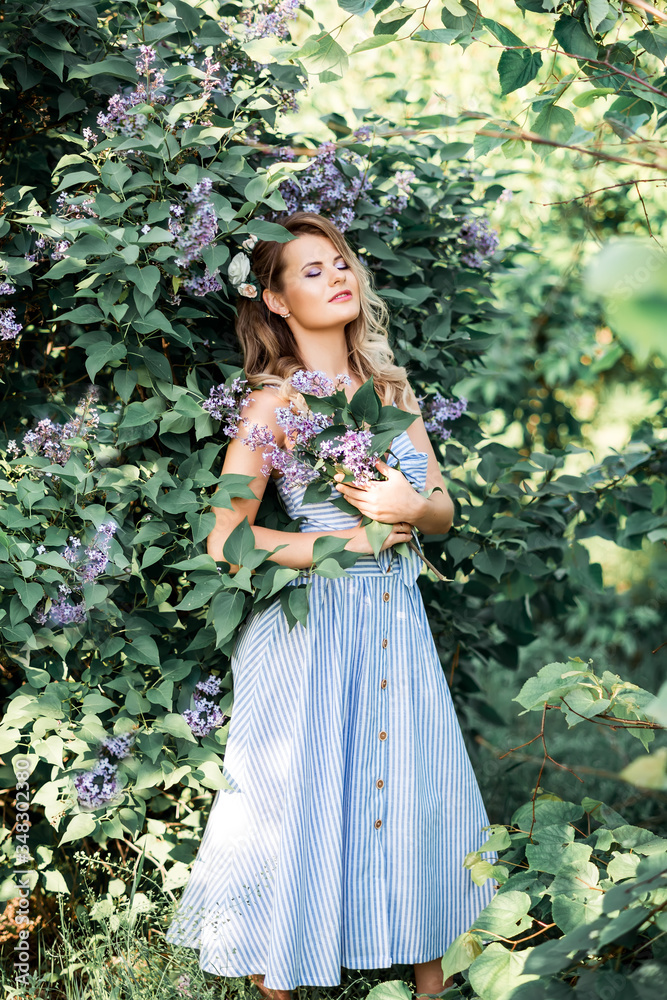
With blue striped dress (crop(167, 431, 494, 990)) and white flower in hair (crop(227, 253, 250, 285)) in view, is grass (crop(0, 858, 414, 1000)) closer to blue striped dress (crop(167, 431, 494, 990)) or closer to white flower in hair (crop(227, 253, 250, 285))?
blue striped dress (crop(167, 431, 494, 990))

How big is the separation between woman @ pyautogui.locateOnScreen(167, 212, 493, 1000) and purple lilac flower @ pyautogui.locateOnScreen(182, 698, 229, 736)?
6 centimetres

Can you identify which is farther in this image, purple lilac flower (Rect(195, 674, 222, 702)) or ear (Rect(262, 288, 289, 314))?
ear (Rect(262, 288, 289, 314))

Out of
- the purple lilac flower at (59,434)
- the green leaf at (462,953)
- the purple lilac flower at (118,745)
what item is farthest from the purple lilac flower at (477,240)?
the green leaf at (462,953)

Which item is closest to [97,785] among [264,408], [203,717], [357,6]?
[203,717]

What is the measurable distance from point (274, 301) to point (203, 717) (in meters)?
0.94

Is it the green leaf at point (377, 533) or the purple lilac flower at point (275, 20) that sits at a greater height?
the purple lilac flower at point (275, 20)

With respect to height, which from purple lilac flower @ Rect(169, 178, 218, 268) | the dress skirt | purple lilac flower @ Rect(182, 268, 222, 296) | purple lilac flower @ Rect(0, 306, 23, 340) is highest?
purple lilac flower @ Rect(169, 178, 218, 268)

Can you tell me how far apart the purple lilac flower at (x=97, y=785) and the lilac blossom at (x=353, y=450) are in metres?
0.76

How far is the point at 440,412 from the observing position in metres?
2.04

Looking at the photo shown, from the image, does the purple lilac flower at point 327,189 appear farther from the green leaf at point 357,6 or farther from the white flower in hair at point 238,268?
the green leaf at point 357,6

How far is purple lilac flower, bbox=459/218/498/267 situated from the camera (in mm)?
2123

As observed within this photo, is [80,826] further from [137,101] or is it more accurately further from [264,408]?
[137,101]

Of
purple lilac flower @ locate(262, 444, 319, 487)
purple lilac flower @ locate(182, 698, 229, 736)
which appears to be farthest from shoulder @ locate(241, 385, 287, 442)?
purple lilac flower @ locate(182, 698, 229, 736)

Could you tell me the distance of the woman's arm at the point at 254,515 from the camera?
1.67 meters
